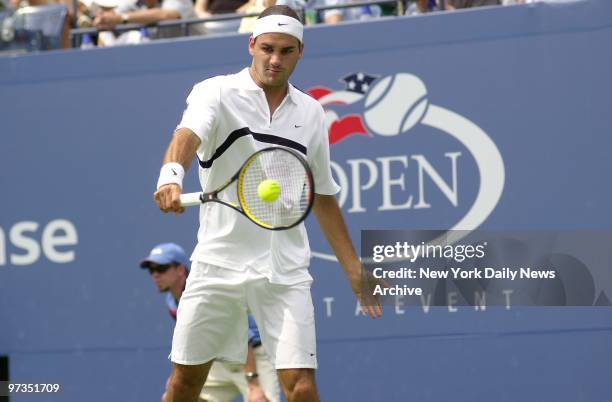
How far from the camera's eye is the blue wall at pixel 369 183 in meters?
6.66

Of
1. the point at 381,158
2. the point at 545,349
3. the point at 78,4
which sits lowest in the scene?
the point at 545,349

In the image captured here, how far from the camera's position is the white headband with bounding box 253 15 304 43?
484cm

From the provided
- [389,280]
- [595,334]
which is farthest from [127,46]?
[595,334]

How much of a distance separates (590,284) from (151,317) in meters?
2.68

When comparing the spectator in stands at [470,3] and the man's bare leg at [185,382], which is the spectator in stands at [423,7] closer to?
the spectator in stands at [470,3]

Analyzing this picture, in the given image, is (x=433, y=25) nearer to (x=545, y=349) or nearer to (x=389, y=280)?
(x=389, y=280)

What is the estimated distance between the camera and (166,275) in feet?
21.8

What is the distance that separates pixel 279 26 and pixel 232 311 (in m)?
1.18

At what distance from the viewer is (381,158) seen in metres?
7.05

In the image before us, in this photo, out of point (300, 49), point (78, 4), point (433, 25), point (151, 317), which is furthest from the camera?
point (78, 4)

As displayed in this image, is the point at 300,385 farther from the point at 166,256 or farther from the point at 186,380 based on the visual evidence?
the point at 166,256

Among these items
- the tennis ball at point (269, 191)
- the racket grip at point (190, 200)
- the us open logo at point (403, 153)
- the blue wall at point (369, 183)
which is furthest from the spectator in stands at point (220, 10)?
the racket grip at point (190, 200)

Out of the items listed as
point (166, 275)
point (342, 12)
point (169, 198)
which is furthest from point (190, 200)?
point (342, 12)

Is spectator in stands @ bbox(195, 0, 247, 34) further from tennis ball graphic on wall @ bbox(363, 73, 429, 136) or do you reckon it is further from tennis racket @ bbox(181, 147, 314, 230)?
tennis racket @ bbox(181, 147, 314, 230)
